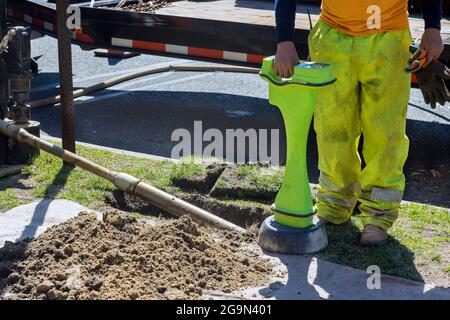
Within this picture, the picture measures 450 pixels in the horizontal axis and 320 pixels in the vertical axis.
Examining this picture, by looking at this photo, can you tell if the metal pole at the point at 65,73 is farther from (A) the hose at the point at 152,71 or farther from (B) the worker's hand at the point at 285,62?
(A) the hose at the point at 152,71

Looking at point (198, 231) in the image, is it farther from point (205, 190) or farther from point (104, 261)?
point (205, 190)

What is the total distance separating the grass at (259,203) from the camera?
14.8ft

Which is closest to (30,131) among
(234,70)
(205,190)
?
(205,190)

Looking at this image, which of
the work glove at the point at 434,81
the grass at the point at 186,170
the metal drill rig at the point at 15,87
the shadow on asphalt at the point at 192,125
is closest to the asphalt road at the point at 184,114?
the shadow on asphalt at the point at 192,125

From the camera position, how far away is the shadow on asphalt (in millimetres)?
6605

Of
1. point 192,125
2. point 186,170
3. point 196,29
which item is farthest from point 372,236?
point 192,125

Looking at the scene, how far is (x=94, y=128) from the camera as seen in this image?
25.8 ft

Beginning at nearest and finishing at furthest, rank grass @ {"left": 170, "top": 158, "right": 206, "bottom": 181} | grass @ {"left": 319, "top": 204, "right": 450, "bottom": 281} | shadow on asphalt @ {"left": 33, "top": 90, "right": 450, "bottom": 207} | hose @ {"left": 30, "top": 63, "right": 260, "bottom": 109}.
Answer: grass @ {"left": 319, "top": 204, "right": 450, "bottom": 281}, grass @ {"left": 170, "top": 158, "right": 206, "bottom": 181}, shadow on asphalt @ {"left": 33, "top": 90, "right": 450, "bottom": 207}, hose @ {"left": 30, "top": 63, "right": 260, "bottom": 109}

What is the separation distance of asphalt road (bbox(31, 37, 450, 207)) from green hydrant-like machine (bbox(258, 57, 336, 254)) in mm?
1678

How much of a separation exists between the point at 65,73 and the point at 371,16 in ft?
8.26

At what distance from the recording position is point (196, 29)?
750 centimetres

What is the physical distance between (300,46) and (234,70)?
2.93 metres

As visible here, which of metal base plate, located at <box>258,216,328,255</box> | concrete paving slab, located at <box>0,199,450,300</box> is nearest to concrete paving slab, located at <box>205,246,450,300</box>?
concrete paving slab, located at <box>0,199,450,300</box>

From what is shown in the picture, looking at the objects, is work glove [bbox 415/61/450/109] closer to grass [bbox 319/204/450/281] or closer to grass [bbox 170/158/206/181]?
grass [bbox 319/204/450/281]
